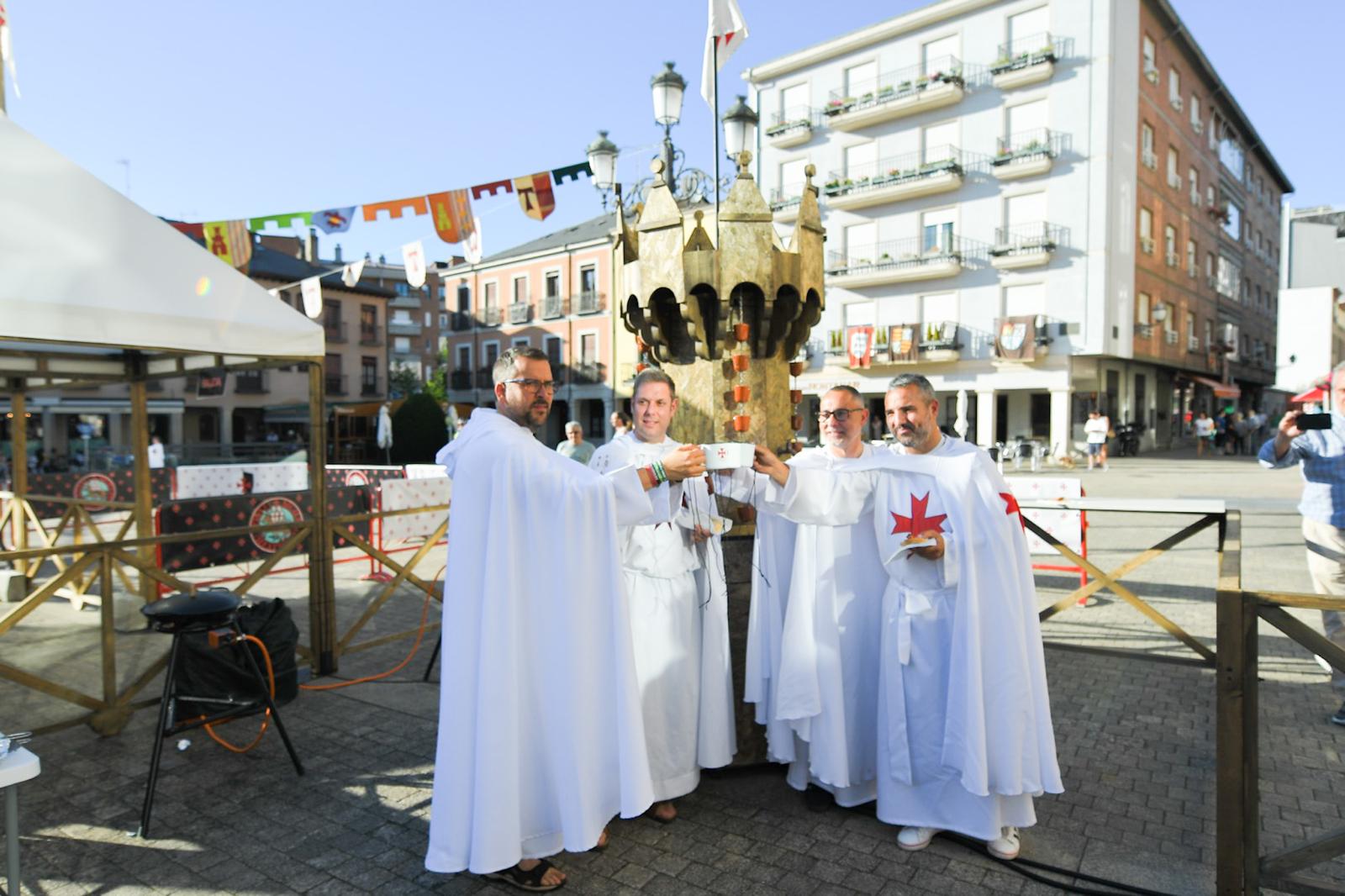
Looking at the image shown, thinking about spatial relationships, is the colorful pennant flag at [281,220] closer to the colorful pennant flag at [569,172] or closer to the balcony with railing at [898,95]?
the colorful pennant flag at [569,172]

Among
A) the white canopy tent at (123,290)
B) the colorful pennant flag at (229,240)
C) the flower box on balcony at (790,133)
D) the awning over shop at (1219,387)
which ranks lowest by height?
the white canopy tent at (123,290)

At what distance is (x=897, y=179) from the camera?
3056cm

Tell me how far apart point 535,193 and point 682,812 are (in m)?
9.24

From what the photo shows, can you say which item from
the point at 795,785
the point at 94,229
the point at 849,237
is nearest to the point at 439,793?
the point at 795,785

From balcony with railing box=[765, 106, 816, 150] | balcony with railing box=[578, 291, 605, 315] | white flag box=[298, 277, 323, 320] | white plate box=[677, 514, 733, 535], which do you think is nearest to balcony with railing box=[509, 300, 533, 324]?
balcony with railing box=[578, 291, 605, 315]

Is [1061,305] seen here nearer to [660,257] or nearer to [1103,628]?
[1103,628]

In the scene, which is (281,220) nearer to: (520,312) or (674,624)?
(674,624)

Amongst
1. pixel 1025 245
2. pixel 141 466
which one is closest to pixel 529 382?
pixel 141 466

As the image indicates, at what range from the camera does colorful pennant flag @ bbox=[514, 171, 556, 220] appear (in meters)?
11.1

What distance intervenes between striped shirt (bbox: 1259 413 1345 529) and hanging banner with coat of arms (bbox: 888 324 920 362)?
26.2 meters

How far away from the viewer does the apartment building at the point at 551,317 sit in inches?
1604

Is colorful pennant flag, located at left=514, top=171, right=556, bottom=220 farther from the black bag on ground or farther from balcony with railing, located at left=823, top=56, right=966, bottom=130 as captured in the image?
balcony with railing, located at left=823, top=56, right=966, bottom=130

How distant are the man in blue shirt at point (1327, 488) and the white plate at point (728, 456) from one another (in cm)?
366

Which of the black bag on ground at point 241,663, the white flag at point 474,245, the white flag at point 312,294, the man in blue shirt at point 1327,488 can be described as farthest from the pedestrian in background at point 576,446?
the man in blue shirt at point 1327,488
